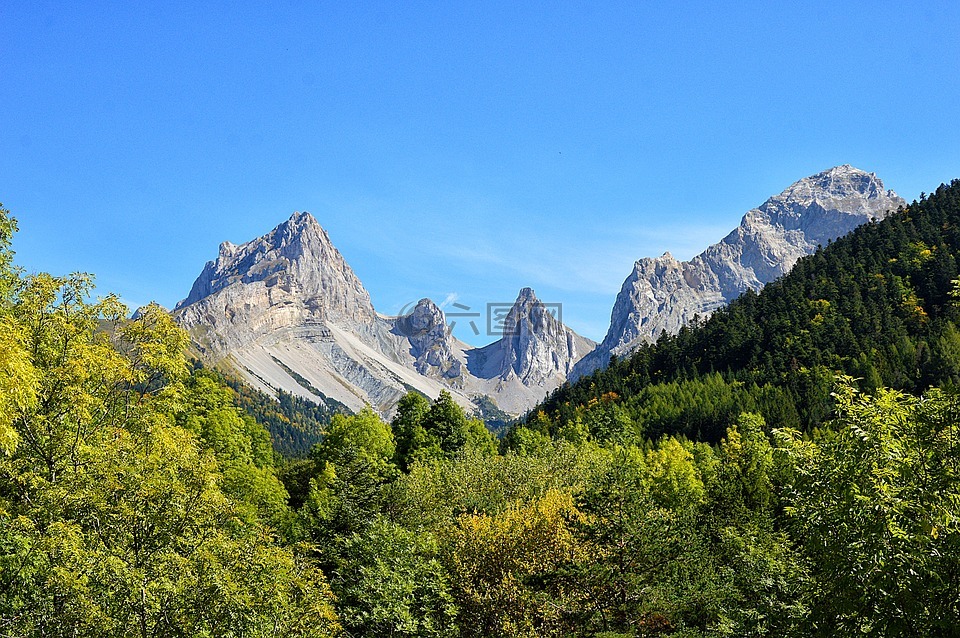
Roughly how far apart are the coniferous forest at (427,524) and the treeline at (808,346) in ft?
87.7

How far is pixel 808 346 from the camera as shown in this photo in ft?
314

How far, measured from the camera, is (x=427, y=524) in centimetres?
3544

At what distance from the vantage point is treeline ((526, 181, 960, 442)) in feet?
272

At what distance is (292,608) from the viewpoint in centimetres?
1878

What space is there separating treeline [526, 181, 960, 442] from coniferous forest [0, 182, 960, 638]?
26733mm

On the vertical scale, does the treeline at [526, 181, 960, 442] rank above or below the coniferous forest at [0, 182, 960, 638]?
above

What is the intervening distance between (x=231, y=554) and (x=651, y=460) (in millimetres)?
45133

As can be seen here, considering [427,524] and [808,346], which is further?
[808,346]

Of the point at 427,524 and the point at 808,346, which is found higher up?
the point at 808,346

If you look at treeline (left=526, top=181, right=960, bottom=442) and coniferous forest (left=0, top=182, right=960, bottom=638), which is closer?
coniferous forest (left=0, top=182, right=960, bottom=638)

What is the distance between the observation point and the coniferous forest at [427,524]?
1281 centimetres

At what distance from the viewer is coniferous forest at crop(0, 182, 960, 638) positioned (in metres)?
12.8

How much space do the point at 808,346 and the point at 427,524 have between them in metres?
77.5

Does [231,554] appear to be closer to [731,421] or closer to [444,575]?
[444,575]
